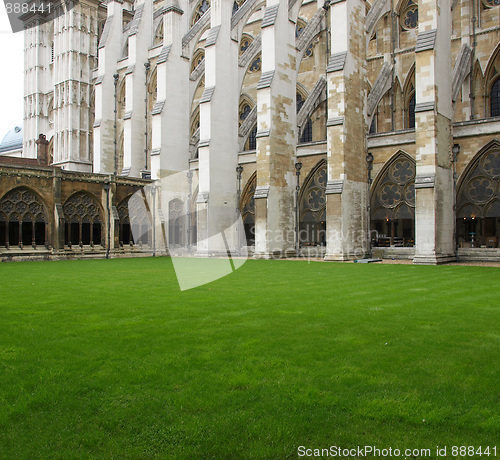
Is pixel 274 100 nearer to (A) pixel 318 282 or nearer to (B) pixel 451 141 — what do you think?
(B) pixel 451 141

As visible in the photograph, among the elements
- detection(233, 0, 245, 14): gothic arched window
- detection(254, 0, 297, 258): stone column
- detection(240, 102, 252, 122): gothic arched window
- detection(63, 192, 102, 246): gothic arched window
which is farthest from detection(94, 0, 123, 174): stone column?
detection(254, 0, 297, 258): stone column

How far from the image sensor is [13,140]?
65.9 metres

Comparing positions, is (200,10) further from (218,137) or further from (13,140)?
(13,140)

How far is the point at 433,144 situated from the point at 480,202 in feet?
12.3

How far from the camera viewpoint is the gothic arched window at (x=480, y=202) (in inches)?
806

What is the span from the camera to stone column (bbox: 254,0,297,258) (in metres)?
24.0

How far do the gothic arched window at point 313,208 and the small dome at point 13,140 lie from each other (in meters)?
49.0

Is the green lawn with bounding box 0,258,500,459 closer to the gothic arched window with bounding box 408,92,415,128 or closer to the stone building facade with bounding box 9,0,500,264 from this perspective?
the stone building facade with bounding box 9,0,500,264

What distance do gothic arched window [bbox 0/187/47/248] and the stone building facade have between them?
7551mm

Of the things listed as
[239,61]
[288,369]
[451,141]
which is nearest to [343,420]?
[288,369]

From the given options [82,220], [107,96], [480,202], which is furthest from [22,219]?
[480,202]

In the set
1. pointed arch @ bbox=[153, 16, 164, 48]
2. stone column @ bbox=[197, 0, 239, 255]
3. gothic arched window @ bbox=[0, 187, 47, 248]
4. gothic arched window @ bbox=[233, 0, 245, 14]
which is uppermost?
gothic arched window @ bbox=[233, 0, 245, 14]

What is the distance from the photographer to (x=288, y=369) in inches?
174

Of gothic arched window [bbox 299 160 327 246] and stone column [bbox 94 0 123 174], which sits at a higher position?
stone column [bbox 94 0 123 174]
